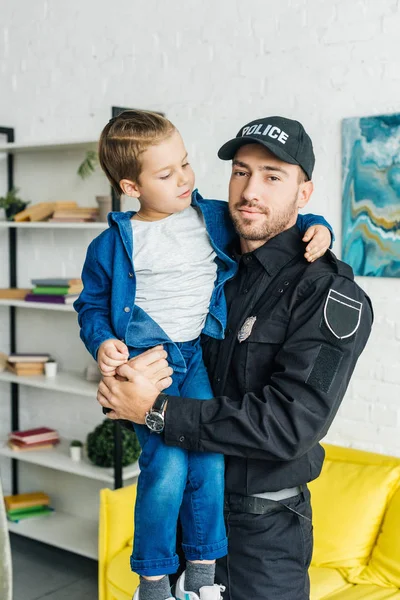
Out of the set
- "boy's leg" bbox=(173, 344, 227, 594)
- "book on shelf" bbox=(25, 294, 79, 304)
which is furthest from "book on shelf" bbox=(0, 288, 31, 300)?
"boy's leg" bbox=(173, 344, 227, 594)

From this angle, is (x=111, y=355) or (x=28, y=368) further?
(x=28, y=368)

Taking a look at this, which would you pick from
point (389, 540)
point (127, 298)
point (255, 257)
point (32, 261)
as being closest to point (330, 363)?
point (255, 257)

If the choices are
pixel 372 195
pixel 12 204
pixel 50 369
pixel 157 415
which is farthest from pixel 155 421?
pixel 12 204

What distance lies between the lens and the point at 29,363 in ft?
14.6

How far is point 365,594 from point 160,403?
63.3 inches

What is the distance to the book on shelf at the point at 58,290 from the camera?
4.12m

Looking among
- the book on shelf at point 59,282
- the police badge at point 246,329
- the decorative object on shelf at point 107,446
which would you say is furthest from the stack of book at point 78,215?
the police badge at point 246,329

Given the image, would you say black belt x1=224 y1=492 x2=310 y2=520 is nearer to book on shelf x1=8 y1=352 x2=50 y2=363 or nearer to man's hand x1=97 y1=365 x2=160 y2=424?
man's hand x1=97 y1=365 x2=160 y2=424

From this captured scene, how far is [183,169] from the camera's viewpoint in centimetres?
196

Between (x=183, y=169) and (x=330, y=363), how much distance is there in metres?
0.64

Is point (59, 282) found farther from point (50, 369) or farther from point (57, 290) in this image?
point (50, 369)

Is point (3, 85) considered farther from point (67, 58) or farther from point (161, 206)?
point (161, 206)

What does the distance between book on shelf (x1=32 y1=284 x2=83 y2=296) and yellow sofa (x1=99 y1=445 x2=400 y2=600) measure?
1.21m

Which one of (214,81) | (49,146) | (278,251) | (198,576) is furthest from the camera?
(49,146)
